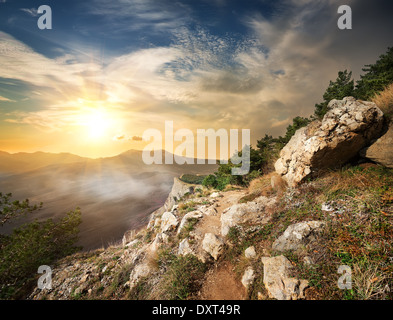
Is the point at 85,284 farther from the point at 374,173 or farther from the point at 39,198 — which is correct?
the point at 39,198

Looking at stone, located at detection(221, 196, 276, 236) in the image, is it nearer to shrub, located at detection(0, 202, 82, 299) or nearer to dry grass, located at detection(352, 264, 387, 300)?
dry grass, located at detection(352, 264, 387, 300)

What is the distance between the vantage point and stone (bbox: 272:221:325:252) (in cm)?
488

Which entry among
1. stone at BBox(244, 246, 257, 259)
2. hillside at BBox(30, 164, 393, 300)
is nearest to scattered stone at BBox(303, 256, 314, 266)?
hillside at BBox(30, 164, 393, 300)

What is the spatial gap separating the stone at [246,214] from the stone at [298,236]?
1.37 m

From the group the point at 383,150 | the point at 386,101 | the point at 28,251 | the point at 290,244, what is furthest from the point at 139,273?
the point at 386,101

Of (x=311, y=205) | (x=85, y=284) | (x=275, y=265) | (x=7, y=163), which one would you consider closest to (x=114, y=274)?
(x=85, y=284)

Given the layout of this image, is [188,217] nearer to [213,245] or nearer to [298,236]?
[213,245]

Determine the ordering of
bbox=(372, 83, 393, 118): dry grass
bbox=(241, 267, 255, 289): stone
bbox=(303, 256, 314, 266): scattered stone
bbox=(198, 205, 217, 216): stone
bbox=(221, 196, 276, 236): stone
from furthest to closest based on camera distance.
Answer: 1. bbox=(198, 205, 217, 216): stone
2. bbox=(221, 196, 276, 236): stone
3. bbox=(372, 83, 393, 118): dry grass
4. bbox=(241, 267, 255, 289): stone
5. bbox=(303, 256, 314, 266): scattered stone

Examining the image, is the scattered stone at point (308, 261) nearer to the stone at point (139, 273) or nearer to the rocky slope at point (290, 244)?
the rocky slope at point (290, 244)

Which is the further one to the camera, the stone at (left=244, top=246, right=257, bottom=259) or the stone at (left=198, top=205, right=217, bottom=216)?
the stone at (left=198, top=205, right=217, bottom=216)

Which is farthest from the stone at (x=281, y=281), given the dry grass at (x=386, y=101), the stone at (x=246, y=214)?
the dry grass at (x=386, y=101)

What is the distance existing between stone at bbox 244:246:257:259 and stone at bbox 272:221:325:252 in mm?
754

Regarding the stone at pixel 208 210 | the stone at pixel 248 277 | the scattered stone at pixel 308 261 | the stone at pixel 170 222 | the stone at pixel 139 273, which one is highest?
the scattered stone at pixel 308 261

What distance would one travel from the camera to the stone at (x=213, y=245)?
20.9 feet
